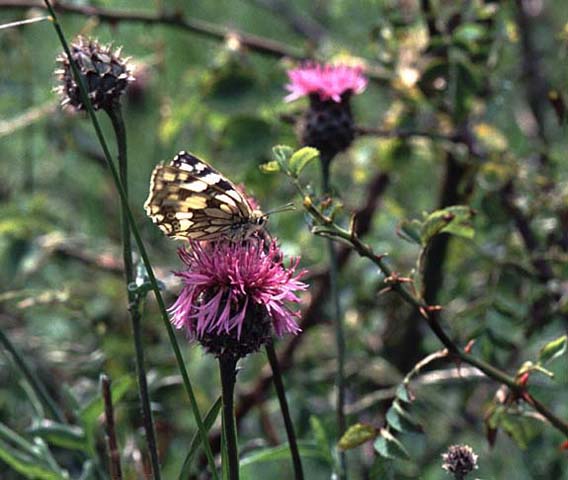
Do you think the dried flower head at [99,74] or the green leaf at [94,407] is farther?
the green leaf at [94,407]

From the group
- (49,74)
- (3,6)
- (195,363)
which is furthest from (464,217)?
(49,74)

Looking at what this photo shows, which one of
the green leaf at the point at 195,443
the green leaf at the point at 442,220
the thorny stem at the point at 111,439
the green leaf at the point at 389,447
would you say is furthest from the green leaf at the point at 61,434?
the green leaf at the point at 442,220

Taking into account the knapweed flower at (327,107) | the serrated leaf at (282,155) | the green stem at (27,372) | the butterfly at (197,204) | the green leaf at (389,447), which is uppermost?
the knapweed flower at (327,107)

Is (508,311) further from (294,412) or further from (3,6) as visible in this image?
(3,6)

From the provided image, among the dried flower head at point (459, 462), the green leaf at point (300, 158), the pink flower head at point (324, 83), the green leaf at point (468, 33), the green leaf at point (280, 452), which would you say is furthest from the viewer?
the green leaf at point (468, 33)

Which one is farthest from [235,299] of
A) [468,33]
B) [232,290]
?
[468,33]

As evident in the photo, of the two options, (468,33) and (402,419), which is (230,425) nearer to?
(402,419)

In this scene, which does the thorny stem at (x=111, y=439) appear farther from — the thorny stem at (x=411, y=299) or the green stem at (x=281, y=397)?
the thorny stem at (x=411, y=299)
